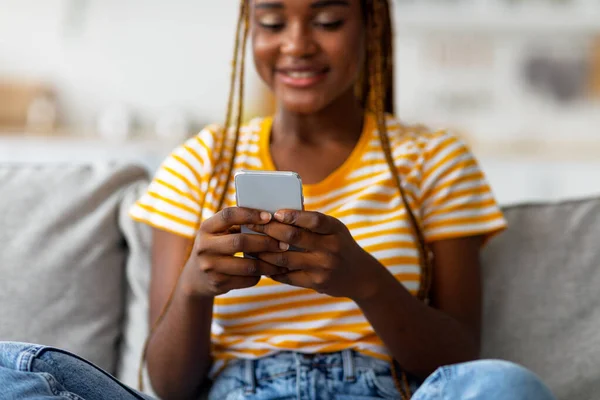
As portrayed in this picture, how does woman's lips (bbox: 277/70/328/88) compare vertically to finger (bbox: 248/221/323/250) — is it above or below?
above

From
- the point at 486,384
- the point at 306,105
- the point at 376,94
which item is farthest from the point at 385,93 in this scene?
the point at 486,384

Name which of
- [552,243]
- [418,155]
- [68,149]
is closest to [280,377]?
[418,155]

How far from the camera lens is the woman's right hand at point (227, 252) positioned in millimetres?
938

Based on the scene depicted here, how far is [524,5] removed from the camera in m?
3.84

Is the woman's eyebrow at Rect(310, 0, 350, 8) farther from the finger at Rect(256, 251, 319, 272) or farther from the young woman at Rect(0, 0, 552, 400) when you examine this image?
the finger at Rect(256, 251, 319, 272)

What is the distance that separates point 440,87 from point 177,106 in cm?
132

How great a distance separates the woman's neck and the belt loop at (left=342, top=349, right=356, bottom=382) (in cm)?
36

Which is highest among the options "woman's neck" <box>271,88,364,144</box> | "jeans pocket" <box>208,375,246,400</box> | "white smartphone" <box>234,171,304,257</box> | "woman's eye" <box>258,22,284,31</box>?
"woman's eye" <box>258,22,284,31</box>

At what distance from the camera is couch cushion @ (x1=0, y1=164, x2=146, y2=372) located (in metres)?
1.34

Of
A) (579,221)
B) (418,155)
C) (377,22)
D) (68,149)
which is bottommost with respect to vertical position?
(68,149)

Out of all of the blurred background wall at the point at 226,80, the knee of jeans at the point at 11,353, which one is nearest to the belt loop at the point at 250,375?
the knee of jeans at the point at 11,353

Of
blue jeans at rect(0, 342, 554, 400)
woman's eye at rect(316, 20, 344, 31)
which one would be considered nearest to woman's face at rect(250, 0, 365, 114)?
woman's eye at rect(316, 20, 344, 31)

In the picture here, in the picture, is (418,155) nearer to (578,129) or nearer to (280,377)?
(280,377)

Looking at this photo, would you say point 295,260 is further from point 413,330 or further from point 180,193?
point 180,193
